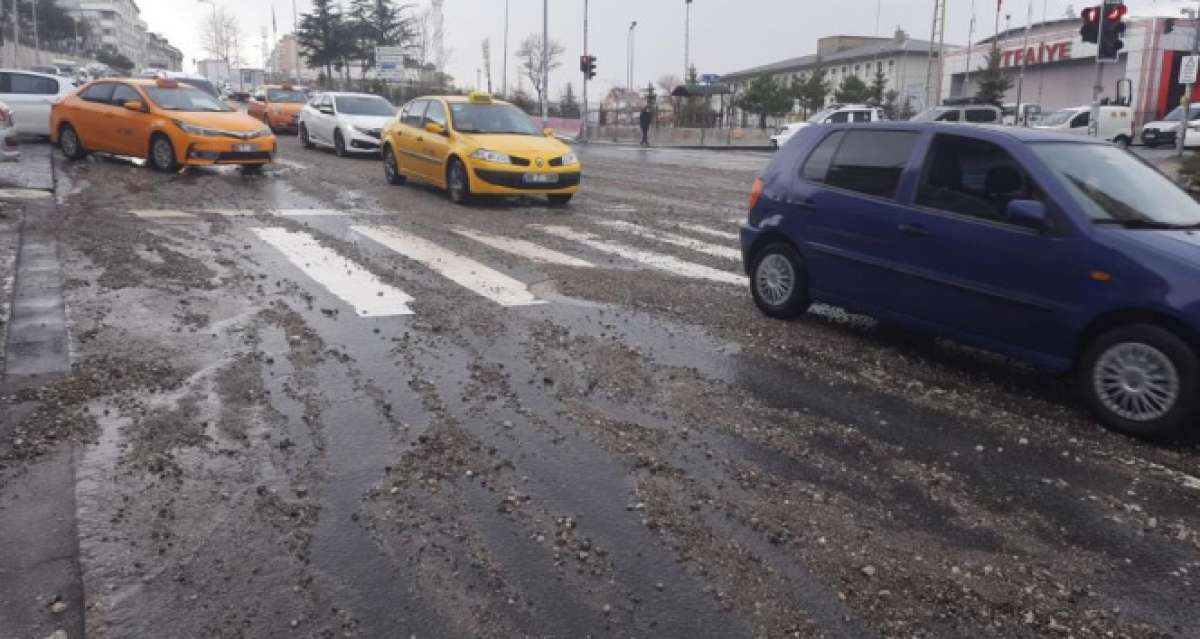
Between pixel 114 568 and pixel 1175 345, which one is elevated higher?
pixel 1175 345

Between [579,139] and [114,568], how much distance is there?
41064mm

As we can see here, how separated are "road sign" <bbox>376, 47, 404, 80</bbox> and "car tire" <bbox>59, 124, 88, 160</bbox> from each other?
1841 inches

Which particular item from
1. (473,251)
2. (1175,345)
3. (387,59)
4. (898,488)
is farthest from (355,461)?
(387,59)

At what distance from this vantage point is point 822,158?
7.11 metres

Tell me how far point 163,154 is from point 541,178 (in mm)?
7312

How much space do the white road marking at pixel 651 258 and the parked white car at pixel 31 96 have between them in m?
15.1

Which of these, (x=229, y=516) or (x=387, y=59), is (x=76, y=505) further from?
(x=387, y=59)

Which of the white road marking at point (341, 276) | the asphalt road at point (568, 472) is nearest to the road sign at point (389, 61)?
the white road marking at point (341, 276)

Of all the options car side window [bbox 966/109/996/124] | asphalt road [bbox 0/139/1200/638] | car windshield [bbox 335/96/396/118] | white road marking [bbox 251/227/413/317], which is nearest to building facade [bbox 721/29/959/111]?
car side window [bbox 966/109/996/124]

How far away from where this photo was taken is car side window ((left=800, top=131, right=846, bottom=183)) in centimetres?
705

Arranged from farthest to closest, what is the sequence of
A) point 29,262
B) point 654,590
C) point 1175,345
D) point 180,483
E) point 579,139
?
point 579,139
point 29,262
point 1175,345
point 180,483
point 654,590

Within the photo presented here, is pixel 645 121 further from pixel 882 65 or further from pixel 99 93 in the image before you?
pixel 882 65

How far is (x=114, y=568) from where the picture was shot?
338cm

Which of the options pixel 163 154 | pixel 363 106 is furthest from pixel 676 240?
Answer: pixel 363 106
